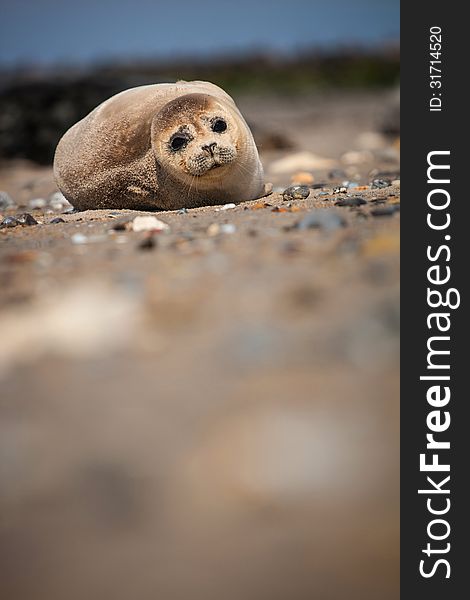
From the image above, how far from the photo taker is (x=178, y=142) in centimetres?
397

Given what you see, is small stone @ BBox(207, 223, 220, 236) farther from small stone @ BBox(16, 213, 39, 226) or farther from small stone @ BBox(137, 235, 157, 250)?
small stone @ BBox(16, 213, 39, 226)

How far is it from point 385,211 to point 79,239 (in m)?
1.34

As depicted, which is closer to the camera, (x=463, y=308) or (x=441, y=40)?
(x=463, y=308)

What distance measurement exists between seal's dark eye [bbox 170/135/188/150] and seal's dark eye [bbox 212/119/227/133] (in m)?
0.18

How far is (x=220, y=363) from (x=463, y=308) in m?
0.82

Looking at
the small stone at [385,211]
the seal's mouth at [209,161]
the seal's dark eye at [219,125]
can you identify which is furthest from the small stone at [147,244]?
the seal's dark eye at [219,125]

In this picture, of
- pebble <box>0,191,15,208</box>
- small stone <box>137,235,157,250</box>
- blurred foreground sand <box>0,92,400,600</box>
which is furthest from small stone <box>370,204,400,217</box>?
pebble <box>0,191,15,208</box>

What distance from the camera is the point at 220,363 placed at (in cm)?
201

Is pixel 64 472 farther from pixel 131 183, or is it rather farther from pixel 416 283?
pixel 131 183

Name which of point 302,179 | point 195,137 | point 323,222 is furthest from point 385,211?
point 302,179

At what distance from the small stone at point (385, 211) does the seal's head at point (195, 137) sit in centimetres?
110

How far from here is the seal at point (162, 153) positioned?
3.96 metres

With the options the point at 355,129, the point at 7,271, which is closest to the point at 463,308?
the point at 7,271

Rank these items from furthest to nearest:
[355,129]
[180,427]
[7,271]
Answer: [355,129] → [7,271] → [180,427]
